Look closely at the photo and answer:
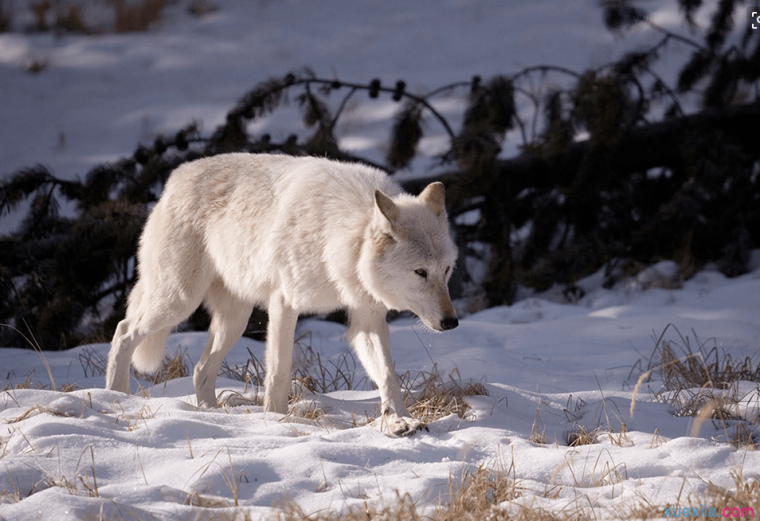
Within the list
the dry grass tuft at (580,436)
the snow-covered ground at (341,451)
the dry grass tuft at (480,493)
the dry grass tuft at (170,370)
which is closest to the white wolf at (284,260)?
the snow-covered ground at (341,451)

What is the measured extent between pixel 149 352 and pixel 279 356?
124cm

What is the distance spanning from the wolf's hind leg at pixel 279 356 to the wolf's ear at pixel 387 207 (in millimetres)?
849

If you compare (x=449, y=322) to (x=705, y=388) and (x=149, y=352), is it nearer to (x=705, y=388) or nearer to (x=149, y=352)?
(x=705, y=388)

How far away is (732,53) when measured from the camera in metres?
7.64

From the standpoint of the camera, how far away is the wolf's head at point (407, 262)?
3.40 metres

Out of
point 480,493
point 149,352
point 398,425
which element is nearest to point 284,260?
point 398,425

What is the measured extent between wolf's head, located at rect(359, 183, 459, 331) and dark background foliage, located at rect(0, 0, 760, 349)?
9.97ft

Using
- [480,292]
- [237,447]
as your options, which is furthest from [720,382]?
[480,292]

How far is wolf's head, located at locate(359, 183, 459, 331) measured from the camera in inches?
134

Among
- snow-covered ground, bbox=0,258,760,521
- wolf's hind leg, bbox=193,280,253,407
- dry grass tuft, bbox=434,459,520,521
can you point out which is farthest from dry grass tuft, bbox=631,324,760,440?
wolf's hind leg, bbox=193,280,253,407

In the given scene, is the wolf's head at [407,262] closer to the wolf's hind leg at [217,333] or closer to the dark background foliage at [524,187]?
the wolf's hind leg at [217,333]

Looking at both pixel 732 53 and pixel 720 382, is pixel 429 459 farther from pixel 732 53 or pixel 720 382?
pixel 732 53

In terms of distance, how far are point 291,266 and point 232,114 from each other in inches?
129

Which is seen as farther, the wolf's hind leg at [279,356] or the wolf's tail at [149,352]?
the wolf's tail at [149,352]
